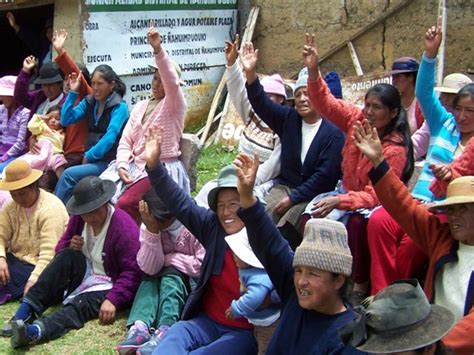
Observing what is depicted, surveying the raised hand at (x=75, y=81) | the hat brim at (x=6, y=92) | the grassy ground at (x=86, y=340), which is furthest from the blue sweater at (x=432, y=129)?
the hat brim at (x=6, y=92)

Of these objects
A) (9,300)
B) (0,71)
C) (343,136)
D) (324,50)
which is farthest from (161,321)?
(0,71)

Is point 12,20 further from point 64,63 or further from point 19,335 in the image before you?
point 19,335

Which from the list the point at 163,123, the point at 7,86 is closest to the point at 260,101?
the point at 163,123

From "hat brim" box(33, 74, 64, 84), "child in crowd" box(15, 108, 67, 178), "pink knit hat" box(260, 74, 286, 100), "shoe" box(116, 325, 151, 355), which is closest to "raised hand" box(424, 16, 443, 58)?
"pink knit hat" box(260, 74, 286, 100)

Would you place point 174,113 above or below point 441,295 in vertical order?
above

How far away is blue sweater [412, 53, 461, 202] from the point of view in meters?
4.72

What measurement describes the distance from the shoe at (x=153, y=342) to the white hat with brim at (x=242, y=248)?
778 millimetres

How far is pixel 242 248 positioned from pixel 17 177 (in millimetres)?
2372

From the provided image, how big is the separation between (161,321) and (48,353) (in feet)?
2.56

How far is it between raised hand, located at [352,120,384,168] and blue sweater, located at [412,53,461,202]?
1131 millimetres

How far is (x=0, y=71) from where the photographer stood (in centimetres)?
1182

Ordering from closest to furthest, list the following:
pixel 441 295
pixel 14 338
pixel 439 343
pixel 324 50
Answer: pixel 439 343 → pixel 441 295 → pixel 14 338 → pixel 324 50

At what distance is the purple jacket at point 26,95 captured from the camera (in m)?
7.72

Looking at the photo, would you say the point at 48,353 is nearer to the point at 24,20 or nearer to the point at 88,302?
the point at 88,302
